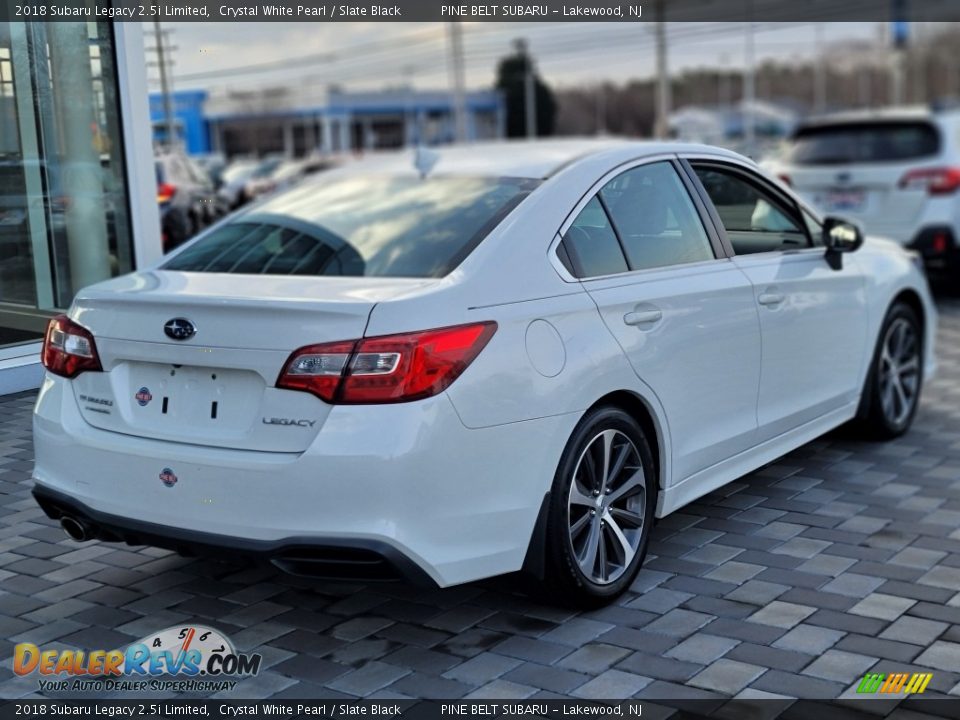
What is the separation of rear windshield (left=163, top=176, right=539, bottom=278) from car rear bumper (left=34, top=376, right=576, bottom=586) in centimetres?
70

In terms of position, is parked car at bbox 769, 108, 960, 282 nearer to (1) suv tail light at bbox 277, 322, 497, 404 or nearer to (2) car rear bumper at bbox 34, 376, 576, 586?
(2) car rear bumper at bbox 34, 376, 576, 586

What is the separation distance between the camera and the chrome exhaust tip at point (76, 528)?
12.2 ft

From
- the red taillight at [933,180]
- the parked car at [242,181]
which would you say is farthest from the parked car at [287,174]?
the red taillight at [933,180]

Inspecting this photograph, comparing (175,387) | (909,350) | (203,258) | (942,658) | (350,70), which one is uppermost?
(350,70)

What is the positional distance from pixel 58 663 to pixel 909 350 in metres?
4.77

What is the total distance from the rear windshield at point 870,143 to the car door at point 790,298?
586cm

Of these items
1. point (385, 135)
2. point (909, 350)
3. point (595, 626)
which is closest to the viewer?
point (595, 626)

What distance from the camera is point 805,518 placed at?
4980 millimetres

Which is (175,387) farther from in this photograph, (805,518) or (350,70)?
(350,70)

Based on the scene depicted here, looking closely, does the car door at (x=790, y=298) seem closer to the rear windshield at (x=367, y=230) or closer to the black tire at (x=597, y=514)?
the black tire at (x=597, y=514)

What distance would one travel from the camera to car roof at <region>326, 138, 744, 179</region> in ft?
14.4

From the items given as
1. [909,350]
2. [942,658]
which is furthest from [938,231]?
[942,658]

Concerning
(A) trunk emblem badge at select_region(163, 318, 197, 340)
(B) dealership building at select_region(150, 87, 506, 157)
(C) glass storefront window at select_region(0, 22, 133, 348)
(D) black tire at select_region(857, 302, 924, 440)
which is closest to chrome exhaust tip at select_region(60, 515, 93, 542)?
(A) trunk emblem badge at select_region(163, 318, 197, 340)

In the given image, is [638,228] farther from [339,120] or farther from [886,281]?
[339,120]
